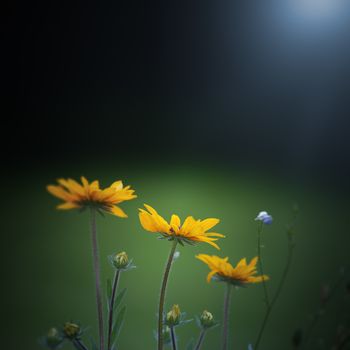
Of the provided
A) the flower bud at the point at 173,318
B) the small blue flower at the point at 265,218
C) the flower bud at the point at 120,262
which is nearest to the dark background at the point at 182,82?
the small blue flower at the point at 265,218

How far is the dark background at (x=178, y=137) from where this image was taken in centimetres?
91

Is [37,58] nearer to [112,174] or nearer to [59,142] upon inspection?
[59,142]

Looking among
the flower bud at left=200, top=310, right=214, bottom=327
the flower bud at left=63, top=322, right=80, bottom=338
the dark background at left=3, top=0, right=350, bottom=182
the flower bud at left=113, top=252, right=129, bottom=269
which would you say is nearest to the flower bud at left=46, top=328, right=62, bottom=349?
the flower bud at left=63, top=322, right=80, bottom=338

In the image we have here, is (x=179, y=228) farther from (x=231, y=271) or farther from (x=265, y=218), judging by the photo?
(x=265, y=218)

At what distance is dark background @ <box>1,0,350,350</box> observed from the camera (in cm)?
91

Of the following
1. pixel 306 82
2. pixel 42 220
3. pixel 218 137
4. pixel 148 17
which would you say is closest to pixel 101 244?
pixel 42 220

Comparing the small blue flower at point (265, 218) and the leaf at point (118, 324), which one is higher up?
the small blue flower at point (265, 218)

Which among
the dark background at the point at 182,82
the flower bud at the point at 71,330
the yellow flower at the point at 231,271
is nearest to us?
the flower bud at the point at 71,330

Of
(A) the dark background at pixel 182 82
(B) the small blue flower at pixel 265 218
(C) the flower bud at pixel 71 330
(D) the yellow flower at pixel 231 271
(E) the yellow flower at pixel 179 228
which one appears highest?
(A) the dark background at pixel 182 82

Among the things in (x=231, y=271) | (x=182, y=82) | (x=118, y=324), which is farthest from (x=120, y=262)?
(x=182, y=82)

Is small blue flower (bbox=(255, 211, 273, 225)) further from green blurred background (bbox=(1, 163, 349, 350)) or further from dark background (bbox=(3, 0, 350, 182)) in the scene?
dark background (bbox=(3, 0, 350, 182))

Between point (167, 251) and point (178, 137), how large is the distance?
1.01ft

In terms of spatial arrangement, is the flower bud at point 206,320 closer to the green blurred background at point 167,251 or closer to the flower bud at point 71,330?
the green blurred background at point 167,251

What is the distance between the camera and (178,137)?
1.08 meters
